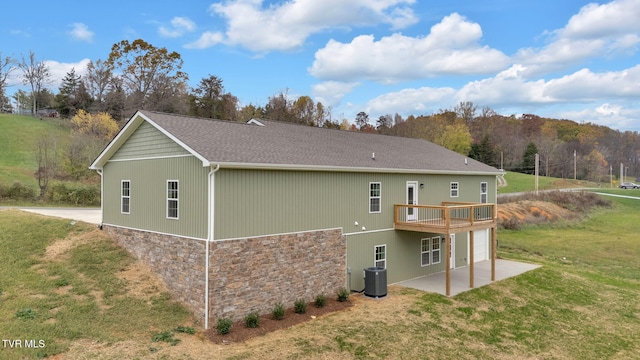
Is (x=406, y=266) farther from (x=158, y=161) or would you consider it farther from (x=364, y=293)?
(x=158, y=161)

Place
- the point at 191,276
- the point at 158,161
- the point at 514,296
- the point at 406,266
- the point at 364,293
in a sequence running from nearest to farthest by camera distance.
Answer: the point at 191,276
the point at 158,161
the point at 364,293
the point at 514,296
the point at 406,266

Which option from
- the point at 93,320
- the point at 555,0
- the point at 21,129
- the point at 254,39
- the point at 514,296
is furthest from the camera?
the point at 21,129

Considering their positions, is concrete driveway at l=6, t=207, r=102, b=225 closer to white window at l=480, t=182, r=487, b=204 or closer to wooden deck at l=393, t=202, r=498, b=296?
wooden deck at l=393, t=202, r=498, b=296

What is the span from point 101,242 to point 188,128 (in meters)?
5.60

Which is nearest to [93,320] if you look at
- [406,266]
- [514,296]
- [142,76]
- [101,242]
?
[101,242]

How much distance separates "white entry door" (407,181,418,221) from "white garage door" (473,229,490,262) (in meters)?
5.43

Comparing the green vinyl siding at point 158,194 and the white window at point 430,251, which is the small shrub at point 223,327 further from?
the white window at point 430,251

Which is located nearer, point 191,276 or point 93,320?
point 93,320

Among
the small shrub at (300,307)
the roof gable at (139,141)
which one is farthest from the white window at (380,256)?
the roof gable at (139,141)

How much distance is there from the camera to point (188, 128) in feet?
43.0

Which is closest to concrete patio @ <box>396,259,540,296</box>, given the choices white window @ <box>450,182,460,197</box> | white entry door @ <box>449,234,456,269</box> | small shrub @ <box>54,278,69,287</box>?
white entry door @ <box>449,234,456,269</box>

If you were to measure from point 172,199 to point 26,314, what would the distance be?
4565mm

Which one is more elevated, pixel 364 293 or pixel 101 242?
pixel 101 242

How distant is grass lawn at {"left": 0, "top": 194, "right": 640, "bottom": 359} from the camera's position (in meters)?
9.71
